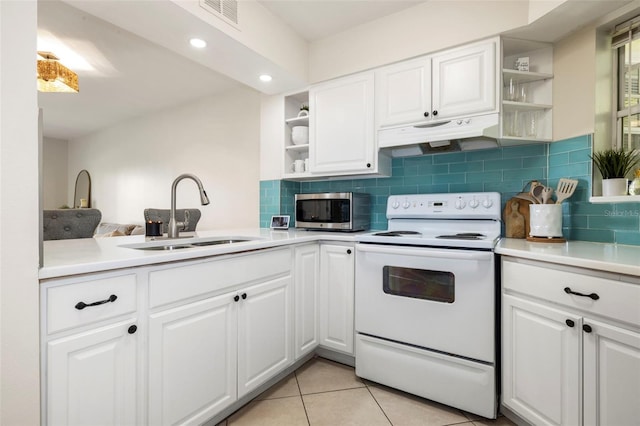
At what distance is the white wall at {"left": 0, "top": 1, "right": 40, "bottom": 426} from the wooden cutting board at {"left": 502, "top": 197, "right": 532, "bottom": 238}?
2.33 meters

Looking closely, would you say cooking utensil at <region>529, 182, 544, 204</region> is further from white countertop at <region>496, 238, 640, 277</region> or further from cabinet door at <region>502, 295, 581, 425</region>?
cabinet door at <region>502, 295, 581, 425</region>

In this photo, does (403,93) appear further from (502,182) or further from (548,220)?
(548,220)

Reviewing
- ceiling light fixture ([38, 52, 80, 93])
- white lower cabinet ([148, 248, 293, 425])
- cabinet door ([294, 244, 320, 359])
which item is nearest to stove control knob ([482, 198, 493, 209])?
cabinet door ([294, 244, 320, 359])

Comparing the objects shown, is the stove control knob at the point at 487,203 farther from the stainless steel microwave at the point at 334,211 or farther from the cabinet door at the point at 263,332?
the cabinet door at the point at 263,332

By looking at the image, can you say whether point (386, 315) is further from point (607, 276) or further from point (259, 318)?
point (607, 276)

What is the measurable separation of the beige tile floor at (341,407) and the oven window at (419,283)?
1.95 ft

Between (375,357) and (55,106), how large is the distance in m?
5.56

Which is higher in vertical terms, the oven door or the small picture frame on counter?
the small picture frame on counter

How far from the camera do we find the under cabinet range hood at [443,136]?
186cm

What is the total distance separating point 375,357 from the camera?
1869 mm

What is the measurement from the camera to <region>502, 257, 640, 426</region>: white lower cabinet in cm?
107

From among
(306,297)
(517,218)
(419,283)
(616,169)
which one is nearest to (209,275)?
(306,297)

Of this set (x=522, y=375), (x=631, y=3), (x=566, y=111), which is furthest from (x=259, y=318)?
(x=631, y=3)

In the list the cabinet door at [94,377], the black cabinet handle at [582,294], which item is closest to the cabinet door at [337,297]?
the black cabinet handle at [582,294]
